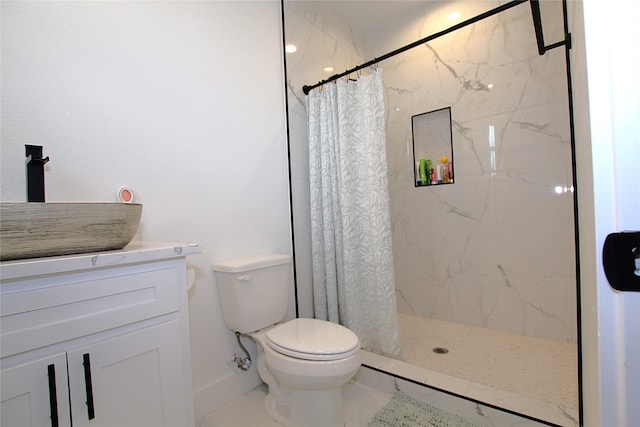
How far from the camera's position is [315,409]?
1325mm

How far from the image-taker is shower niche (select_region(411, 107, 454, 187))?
242 cm

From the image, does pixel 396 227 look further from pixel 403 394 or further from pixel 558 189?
pixel 403 394

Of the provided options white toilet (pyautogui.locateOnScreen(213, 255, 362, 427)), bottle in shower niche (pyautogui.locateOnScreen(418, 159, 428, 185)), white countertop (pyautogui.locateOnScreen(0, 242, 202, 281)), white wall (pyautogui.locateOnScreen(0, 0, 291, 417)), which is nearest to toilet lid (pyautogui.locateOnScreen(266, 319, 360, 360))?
white toilet (pyautogui.locateOnScreen(213, 255, 362, 427))

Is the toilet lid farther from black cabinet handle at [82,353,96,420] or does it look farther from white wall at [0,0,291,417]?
black cabinet handle at [82,353,96,420]

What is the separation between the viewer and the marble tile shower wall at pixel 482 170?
1.99m

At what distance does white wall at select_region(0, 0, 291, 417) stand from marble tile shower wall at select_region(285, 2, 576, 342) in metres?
0.41

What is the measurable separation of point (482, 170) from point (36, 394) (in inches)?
99.5

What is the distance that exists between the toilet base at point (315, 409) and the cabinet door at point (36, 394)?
0.87 m

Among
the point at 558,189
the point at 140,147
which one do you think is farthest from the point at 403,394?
the point at 140,147

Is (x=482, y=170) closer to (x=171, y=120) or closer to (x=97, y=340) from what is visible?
(x=171, y=120)

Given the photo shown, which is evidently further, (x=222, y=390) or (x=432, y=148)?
(x=432, y=148)

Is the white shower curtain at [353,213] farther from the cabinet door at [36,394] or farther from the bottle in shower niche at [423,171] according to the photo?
the cabinet door at [36,394]

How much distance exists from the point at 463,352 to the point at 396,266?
90cm

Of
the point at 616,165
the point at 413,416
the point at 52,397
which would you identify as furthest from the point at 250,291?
the point at 616,165
